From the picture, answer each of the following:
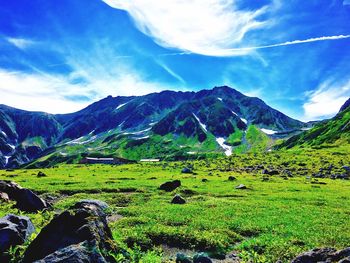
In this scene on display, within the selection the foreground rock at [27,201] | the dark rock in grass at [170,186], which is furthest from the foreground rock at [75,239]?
the dark rock in grass at [170,186]

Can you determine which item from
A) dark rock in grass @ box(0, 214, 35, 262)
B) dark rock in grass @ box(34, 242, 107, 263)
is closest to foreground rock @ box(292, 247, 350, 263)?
dark rock in grass @ box(34, 242, 107, 263)

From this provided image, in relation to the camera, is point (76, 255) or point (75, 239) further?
point (75, 239)

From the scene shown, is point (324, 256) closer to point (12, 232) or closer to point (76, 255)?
point (76, 255)

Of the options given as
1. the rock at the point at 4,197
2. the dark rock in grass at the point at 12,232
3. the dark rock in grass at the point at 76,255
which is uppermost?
the dark rock in grass at the point at 76,255

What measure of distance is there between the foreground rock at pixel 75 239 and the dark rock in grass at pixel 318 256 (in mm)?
9769

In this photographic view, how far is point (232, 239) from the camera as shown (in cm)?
2886

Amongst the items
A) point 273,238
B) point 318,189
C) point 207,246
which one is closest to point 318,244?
point 273,238

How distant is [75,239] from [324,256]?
40.8 ft

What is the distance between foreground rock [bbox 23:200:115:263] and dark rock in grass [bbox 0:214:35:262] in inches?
96.4

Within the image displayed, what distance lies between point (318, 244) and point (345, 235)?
411cm

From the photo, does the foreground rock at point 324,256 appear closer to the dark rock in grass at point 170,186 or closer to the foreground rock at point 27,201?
the foreground rock at point 27,201

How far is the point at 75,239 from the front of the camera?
16781 mm

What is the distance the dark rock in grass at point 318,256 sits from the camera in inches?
651

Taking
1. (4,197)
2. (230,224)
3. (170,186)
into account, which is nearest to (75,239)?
(230,224)
